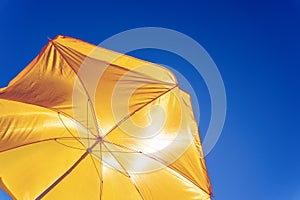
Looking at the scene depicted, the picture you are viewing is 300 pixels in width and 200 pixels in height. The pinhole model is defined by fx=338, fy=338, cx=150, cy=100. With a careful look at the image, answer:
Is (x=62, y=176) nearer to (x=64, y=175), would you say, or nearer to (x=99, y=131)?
(x=64, y=175)

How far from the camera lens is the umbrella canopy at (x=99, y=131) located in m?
5.56

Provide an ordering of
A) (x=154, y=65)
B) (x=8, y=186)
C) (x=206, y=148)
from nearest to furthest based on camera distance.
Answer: (x=8, y=186) → (x=154, y=65) → (x=206, y=148)

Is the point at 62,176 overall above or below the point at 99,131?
below

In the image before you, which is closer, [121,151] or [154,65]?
[154,65]

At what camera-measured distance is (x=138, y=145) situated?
6246mm

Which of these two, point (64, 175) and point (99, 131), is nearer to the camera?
point (64, 175)

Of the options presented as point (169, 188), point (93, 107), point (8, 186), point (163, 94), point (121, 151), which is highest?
point (163, 94)

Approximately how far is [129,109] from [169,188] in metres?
1.59

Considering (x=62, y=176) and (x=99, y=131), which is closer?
(x=62, y=176)

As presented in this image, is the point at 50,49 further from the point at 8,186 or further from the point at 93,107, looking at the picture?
the point at 8,186

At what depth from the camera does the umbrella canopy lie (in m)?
5.56

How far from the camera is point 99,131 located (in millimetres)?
6195

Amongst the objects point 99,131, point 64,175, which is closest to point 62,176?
point 64,175

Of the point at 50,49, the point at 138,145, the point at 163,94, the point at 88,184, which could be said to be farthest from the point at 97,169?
the point at 50,49
